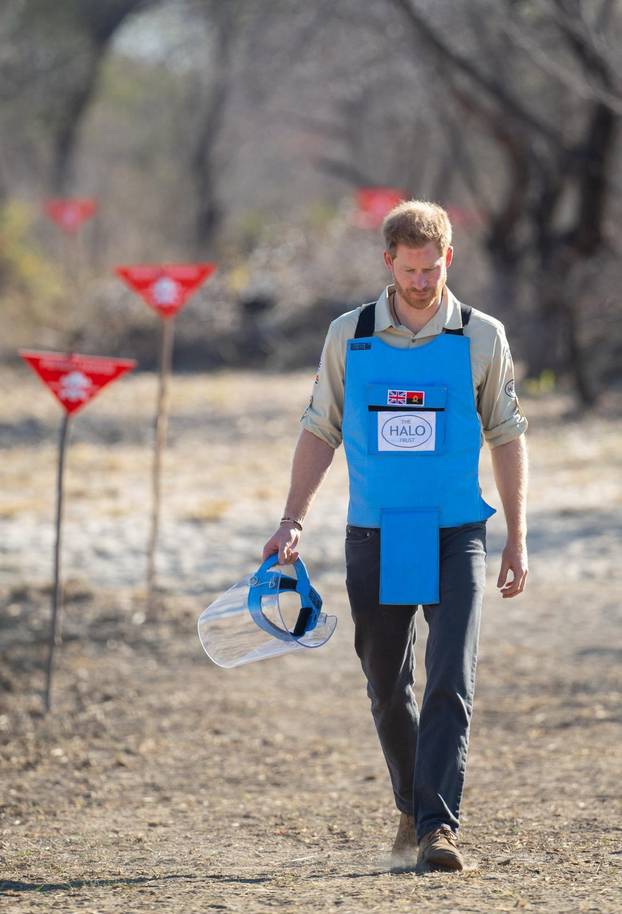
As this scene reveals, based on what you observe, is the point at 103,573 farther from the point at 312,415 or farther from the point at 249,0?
the point at 249,0

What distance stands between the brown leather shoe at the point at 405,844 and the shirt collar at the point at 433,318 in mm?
1376

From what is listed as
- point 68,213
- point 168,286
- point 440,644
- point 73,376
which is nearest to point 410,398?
point 440,644

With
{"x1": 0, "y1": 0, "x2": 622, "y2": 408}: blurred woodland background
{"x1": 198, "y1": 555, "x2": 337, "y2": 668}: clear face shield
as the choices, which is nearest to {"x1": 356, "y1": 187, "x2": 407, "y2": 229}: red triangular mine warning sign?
{"x1": 0, "y1": 0, "x2": 622, "y2": 408}: blurred woodland background

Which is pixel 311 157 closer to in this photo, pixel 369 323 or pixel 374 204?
pixel 374 204

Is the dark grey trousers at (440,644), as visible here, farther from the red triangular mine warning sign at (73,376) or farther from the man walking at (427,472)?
the red triangular mine warning sign at (73,376)

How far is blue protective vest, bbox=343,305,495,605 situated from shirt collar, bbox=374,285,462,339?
0.02 m

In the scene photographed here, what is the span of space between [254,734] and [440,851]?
2531mm

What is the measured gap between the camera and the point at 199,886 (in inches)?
159

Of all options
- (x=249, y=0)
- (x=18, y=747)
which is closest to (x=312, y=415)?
(x=18, y=747)

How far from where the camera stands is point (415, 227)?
154 inches

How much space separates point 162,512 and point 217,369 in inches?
429

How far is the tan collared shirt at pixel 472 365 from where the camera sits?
158 inches

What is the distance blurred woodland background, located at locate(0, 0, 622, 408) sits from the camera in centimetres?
1720

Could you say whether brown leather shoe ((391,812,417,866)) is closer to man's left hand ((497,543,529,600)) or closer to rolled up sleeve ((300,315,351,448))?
man's left hand ((497,543,529,600))
